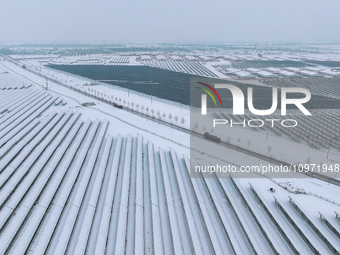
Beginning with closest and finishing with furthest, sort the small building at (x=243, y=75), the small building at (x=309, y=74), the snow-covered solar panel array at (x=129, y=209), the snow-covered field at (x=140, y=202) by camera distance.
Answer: the snow-covered solar panel array at (x=129, y=209) → the snow-covered field at (x=140, y=202) → the small building at (x=243, y=75) → the small building at (x=309, y=74)

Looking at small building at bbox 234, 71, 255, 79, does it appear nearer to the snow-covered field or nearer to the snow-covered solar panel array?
the snow-covered field

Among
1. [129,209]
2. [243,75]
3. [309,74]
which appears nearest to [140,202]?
[129,209]

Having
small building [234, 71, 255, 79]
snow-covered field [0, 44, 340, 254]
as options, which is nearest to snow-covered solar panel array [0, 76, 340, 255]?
snow-covered field [0, 44, 340, 254]

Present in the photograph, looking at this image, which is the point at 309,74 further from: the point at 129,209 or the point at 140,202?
the point at 129,209

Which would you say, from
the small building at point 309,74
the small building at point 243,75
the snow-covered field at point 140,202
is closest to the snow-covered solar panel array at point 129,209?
the snow-covered field at point 140,202

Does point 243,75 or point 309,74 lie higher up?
point 309,74

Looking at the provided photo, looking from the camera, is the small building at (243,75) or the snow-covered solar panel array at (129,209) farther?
the small building at (243,75)

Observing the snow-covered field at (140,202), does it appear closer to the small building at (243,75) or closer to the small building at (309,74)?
the small building at (243,75)

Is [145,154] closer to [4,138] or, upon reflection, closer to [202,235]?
[202,235]

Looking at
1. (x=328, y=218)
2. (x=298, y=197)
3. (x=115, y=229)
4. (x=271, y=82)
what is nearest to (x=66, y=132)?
(x=115, y=229)
